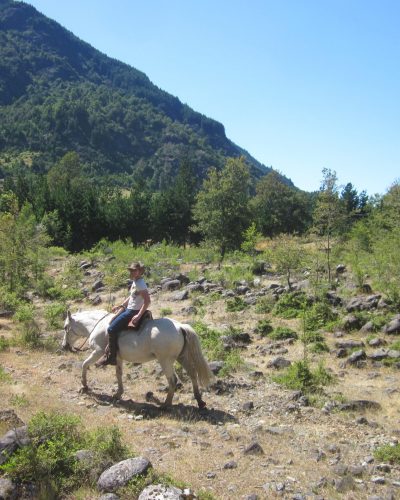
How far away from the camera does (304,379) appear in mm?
9867

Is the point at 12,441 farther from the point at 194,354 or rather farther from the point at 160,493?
the point at 194,354

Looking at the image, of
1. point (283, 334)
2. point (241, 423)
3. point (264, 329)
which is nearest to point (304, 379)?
point (241, 423)

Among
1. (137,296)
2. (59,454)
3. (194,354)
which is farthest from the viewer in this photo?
(137,296)

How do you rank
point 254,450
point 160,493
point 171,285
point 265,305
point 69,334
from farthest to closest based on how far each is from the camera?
point 171,285 < point 265,305 < point 69,334 < point 254,450 < point 160,493

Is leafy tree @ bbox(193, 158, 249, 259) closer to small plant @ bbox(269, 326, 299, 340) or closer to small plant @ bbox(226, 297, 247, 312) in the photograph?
small plant @ bbox(226, 297, 247, 312)

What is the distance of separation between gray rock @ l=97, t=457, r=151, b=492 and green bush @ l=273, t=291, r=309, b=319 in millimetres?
10685

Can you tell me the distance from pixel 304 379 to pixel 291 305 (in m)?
6.76

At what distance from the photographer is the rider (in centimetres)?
863

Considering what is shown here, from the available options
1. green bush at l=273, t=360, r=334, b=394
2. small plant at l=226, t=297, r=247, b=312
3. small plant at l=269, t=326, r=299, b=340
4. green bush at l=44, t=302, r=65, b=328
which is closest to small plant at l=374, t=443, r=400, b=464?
green bush at l=273, t=360, r=334, b=394

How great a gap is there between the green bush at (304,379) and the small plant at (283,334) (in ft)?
10.1

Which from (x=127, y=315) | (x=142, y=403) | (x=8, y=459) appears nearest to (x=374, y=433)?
(x=142, y=403)

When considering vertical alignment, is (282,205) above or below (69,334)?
above

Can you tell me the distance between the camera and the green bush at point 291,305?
51.9 feet

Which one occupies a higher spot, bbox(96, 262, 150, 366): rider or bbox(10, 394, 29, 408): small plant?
bbox(96, 262, 150, 366): rider
